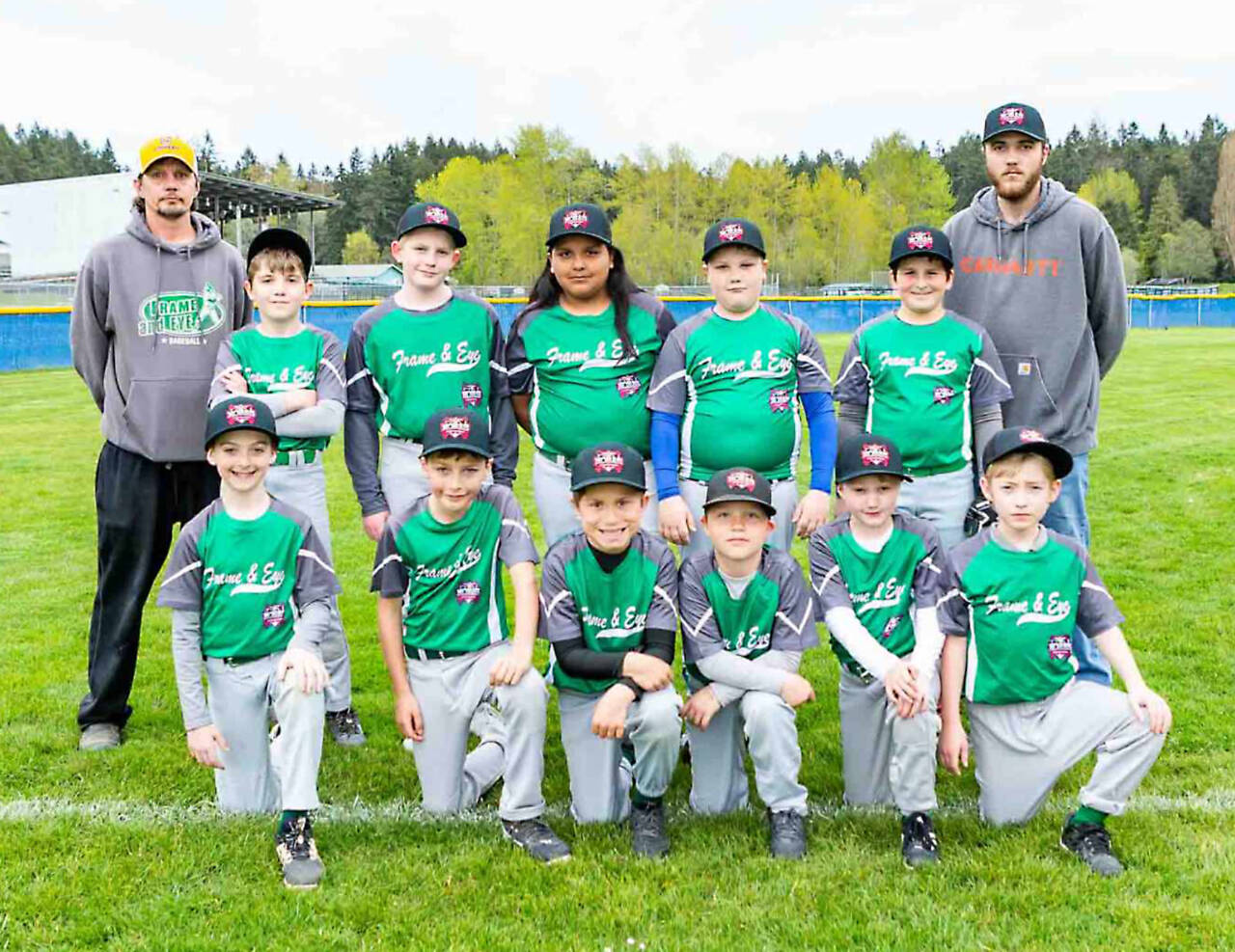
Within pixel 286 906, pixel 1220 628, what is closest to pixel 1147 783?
pixel 1220 628

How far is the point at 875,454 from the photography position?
379 centimetres

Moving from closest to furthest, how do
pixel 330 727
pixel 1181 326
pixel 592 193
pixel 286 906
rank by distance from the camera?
pixel 286 906
pixel 330 727
pixel 1181 326
pixel 592 193

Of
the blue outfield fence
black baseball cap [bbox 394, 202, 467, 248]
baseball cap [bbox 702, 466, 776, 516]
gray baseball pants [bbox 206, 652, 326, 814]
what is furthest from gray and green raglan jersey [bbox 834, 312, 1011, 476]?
the blue outfield fence

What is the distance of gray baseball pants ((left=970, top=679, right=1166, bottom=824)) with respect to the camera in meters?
3.41

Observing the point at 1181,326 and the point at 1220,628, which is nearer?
the point at 1220,628

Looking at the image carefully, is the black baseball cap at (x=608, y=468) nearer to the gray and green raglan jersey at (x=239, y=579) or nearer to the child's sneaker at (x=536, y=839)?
the gray and green raglan jersey at (x=239, y=579)

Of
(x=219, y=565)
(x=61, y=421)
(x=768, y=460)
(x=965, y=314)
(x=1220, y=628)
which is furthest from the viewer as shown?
(x=61, y=421)

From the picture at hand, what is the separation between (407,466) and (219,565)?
0.86 meters

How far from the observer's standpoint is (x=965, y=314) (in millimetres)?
4469

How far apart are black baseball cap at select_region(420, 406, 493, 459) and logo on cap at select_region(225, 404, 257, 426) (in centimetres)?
61

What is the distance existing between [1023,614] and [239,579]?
2.71 m

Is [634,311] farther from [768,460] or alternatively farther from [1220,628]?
[1220,628]

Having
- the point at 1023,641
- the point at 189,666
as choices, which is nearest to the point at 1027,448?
the point at 1023,641

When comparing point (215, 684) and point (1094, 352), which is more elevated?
point (1094, 352)
